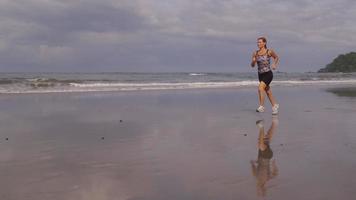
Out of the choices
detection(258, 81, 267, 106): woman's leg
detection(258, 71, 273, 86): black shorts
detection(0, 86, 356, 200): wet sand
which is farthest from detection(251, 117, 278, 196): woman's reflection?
detection(258, 71, 273, 86): black shorts

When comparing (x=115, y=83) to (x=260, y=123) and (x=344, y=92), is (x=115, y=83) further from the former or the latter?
(x=260, y=123)

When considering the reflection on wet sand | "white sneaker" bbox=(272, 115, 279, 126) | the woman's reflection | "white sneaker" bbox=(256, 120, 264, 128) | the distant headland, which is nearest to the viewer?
the woman's reflection

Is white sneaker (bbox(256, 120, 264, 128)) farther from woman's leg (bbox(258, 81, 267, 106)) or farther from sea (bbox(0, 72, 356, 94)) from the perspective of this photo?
sea (bbox(0, 72, 356, 94))

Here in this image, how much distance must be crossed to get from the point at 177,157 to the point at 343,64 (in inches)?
3134

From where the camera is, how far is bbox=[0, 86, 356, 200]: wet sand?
157 inches

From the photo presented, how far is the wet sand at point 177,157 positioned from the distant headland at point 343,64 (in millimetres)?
72072

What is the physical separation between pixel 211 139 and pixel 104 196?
3.14 meters

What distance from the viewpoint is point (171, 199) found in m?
3.74

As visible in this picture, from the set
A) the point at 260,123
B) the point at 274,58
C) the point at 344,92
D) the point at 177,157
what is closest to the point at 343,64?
the point at 344,92

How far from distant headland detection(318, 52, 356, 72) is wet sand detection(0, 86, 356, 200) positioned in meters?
72.1

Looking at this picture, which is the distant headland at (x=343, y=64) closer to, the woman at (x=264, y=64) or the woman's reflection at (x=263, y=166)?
the woman at (x=264, y=64)

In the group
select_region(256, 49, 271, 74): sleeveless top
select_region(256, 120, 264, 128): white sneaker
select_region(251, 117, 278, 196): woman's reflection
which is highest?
select_region(256, 49, 271, 74): sleeveless top

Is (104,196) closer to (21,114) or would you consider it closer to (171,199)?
(171,199)

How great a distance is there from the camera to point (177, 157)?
540 centimetres
